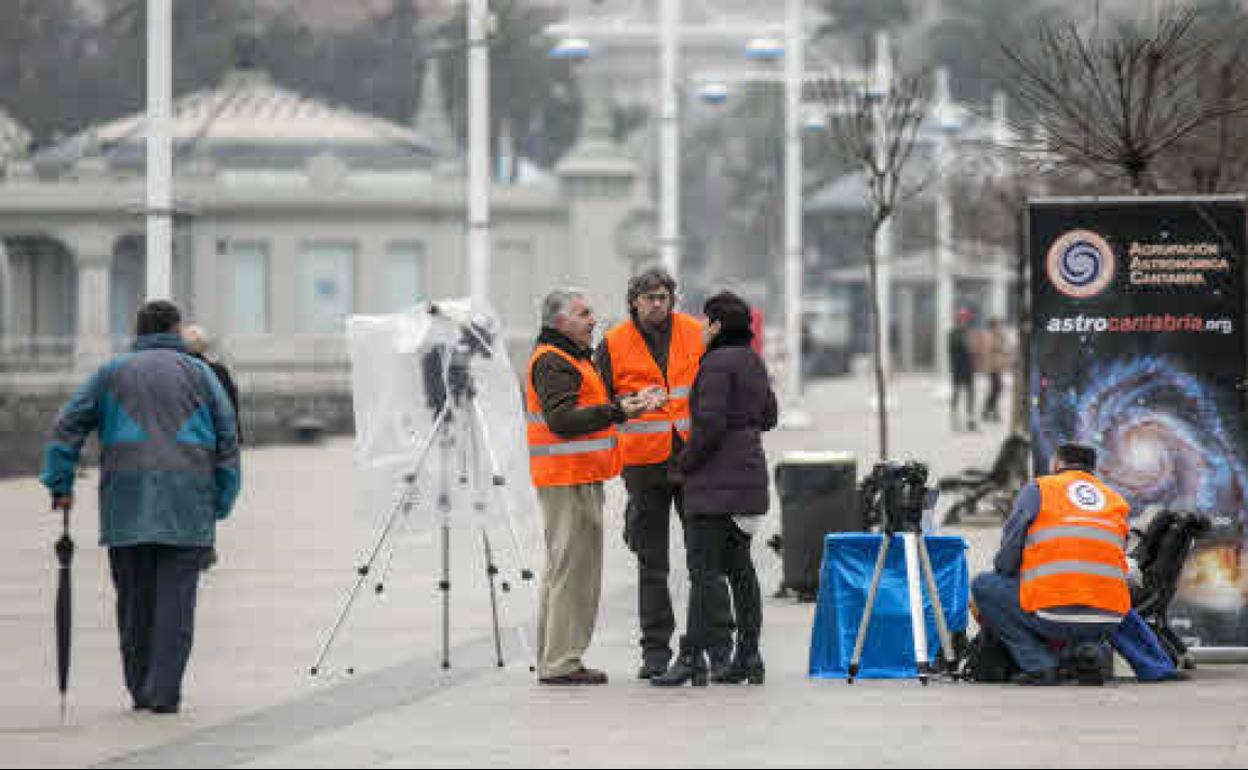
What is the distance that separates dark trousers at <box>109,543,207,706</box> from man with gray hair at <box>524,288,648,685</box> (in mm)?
1752

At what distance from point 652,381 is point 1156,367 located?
254 centimetres

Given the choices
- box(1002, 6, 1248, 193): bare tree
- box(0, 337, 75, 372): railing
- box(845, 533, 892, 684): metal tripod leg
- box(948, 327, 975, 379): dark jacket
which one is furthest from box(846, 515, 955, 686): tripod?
box(0, 337, 75, 372): railing

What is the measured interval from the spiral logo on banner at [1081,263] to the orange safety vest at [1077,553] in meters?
1.41

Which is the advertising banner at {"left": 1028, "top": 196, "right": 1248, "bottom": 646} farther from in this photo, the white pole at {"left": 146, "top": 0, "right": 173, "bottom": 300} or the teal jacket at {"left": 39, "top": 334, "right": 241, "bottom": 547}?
the white pole at {"left": 146, "top": 0, "right": 173, "bottom": 300}

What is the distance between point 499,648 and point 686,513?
1.38 metres

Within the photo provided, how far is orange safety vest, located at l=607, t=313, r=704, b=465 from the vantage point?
14500 mm

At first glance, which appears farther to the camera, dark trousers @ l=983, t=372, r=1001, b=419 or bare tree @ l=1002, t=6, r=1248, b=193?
dark trousers @ l=983, t=372, r=1001, b=419

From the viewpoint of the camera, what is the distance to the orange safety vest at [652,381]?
14500 mm

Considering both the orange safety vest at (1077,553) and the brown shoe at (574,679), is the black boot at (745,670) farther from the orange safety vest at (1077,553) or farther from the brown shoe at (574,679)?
the orange safety vest at (1077,553)

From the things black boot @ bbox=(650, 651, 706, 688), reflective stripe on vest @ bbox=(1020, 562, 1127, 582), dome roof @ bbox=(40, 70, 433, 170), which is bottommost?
black boot @ bbox=(650, 651, 706, 688)

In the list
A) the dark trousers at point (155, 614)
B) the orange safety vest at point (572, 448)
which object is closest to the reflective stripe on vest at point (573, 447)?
the orange safety vest at point (572, 448)

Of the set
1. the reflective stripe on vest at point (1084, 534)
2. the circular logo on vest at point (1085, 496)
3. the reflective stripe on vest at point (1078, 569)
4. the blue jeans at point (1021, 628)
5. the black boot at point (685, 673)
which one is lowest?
the black boot at point (685, 673)

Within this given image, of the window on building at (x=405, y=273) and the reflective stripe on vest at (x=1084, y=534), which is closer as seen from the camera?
the reflective stripe on vest at (x=1084, y=534)

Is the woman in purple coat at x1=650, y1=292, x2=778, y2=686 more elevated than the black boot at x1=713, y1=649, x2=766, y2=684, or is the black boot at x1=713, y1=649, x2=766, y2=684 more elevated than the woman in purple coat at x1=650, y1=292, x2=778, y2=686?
the woman in purple coat at x1=650, y1=292, x2=778, y2=686
